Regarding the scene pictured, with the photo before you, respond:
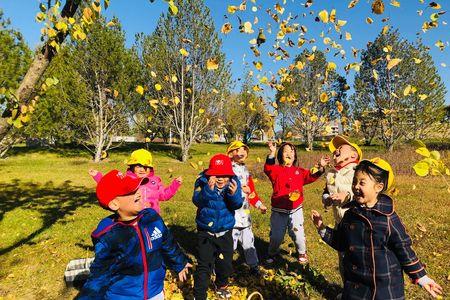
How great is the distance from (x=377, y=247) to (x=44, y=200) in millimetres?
12965

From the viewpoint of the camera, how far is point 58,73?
2862 cm

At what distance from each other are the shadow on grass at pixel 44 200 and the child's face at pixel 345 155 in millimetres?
7194

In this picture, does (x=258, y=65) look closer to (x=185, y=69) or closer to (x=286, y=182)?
(x=286, y=182)

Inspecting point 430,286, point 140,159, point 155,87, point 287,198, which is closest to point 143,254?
point 140,159

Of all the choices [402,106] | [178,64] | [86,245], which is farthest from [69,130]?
[402,106]

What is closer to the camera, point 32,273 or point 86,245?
point 32,273

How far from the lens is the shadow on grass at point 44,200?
33.0ft

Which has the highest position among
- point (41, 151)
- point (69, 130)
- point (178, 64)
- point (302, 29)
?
point (178, 64)

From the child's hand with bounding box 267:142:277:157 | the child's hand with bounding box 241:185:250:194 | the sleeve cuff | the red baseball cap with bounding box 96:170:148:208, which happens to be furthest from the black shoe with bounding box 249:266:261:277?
the red baseball cap with bounding box 96:170:148:208

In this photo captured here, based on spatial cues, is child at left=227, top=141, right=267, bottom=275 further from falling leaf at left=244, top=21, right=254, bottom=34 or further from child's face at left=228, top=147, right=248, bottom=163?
falling leaf at left=244, top=21, right=254, bottom=34

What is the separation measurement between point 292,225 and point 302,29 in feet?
13.8

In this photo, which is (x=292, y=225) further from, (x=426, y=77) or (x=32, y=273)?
(x=426, y=77)

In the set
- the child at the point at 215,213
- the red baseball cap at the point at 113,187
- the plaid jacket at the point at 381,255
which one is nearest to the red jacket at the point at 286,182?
the child at the point at 215,213

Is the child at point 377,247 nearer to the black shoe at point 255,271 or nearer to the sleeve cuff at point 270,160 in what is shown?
the black shoe at point 255,271
